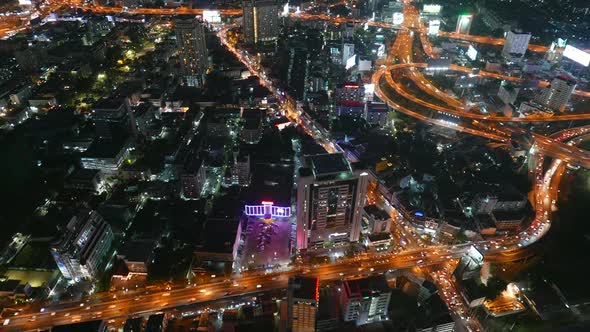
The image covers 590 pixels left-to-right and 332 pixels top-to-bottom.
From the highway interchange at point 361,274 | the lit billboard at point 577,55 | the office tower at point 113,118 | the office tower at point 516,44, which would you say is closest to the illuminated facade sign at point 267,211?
the highway interchange at point 361,274

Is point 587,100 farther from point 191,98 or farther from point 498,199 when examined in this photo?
point 191,98

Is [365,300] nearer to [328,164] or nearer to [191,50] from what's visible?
[328,164]

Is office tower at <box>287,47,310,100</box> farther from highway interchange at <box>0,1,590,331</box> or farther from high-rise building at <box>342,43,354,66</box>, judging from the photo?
highway interchange at <box>0,1,590,331</box>

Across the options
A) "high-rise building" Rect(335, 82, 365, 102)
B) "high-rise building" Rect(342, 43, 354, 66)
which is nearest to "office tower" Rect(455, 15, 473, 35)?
"high-rise building" Rect(342, 43, 354, 66)

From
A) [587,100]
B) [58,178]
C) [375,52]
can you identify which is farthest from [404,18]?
[58,178]

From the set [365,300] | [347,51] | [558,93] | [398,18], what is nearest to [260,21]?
[347,51]
